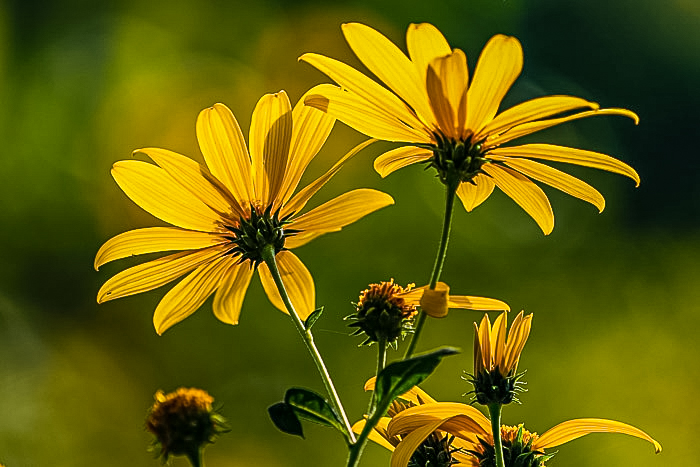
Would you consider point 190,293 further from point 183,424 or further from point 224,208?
point 183,424

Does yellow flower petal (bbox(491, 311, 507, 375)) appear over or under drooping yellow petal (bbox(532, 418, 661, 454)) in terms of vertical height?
over

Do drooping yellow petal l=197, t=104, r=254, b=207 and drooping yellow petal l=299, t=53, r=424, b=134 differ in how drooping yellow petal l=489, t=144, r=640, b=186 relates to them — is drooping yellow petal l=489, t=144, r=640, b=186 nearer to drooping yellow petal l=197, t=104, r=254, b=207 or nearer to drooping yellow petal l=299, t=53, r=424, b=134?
drooping yellow petal l=299, t=53, r=424, b=134

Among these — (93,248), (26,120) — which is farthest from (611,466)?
(26,120)

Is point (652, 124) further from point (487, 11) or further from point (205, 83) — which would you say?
point (205, 83)

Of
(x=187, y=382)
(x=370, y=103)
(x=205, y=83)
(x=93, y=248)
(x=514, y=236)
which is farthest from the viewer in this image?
(x=205, y=83)

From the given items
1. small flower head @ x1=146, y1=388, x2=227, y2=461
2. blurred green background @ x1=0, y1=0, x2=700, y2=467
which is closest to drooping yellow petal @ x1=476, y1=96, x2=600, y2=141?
small flower head @ x1=146, y1=388, x2=227, y2=461

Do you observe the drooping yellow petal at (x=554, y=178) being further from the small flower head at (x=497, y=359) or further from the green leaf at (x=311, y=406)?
the green leaf at (x=311, y=406)

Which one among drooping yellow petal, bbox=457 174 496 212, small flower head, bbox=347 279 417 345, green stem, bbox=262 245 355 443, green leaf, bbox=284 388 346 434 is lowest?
green leaf, bbox=284 388 346 434
